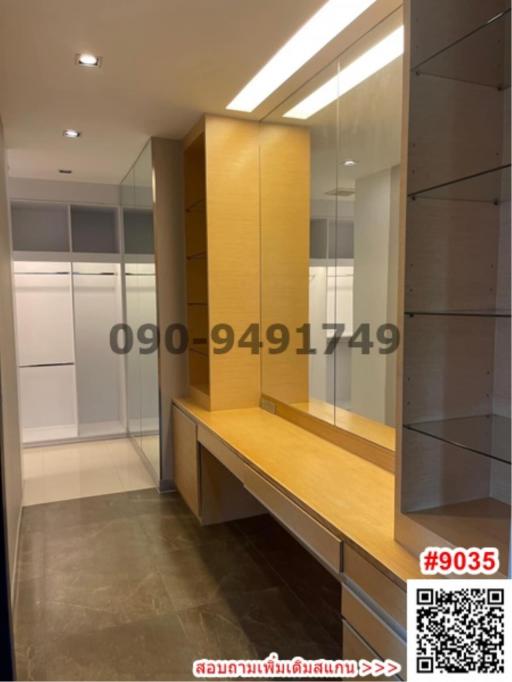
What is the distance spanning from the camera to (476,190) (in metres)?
1.58

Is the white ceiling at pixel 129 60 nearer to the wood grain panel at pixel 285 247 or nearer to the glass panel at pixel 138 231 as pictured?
the wood grain panel at pixel 285 247

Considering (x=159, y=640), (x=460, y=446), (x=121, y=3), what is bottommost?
(x=159, y=640)

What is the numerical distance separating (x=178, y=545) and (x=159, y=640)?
0.88 m

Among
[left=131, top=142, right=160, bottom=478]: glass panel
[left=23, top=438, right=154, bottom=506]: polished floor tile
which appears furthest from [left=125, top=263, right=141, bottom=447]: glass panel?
[left=23, top=438, right=154, bottom=506]: polished floor tile

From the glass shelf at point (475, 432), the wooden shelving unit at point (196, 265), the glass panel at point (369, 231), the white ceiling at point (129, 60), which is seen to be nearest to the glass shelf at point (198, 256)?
the wooden shelving unit at point (196, 265)

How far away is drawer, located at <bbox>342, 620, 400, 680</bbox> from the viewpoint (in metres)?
1.55

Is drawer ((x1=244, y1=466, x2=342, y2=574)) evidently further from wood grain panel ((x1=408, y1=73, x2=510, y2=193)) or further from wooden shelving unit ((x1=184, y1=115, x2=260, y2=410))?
wood grain panel ((x1=408, y1=73, x2=510, y2=193))

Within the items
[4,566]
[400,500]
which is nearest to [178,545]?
[4,566]

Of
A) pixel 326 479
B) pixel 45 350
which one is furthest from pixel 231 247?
pixel 45 350

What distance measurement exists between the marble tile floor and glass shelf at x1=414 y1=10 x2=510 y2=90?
2.37 m

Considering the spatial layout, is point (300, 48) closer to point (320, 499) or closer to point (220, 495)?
point (320, 499)

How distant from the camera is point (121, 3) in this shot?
6.52 ft

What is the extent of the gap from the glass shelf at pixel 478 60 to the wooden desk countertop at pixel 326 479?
4.95 ft

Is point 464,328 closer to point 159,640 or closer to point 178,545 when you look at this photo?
point 159,640
